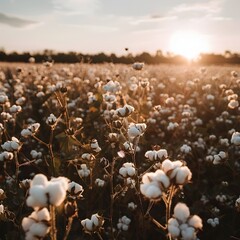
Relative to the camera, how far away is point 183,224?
4.85 ft

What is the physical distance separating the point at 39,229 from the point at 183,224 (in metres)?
0.50

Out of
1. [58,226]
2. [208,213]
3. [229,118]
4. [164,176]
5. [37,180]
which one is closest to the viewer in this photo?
[37,180]

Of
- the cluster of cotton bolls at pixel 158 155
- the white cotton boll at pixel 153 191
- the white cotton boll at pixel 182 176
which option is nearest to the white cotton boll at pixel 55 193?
the white cotton boll at pixel 153 191

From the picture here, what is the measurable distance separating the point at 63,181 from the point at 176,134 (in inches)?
176

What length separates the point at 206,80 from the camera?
34.8 ft

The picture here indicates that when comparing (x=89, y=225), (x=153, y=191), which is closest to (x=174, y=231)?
(x=153, y=191)

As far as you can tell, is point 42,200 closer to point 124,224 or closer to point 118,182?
point 124,224

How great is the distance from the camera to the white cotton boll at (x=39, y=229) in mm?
1424

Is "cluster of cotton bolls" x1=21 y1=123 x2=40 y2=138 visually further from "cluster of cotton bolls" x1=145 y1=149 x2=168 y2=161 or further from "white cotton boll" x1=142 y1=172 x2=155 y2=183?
"white cotton boll" x1=142 y1=172 x2=155 y2=183

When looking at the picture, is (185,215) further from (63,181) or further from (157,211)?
(157,211)

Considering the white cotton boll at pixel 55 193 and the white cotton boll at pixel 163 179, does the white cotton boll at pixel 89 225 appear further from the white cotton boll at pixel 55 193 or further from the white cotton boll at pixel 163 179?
the white cotton boll at pixel 55 193

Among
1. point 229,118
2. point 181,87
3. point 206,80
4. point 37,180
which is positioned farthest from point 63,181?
point 206,80

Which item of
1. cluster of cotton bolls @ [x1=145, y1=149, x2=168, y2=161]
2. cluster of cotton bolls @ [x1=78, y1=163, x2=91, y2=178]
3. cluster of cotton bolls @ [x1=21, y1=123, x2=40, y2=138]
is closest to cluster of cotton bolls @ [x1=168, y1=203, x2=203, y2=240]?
cluster of cotton bolls @ [x1=145, y1=149, x2=168, y2=161]

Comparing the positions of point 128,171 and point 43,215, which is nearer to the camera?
point 43,215
